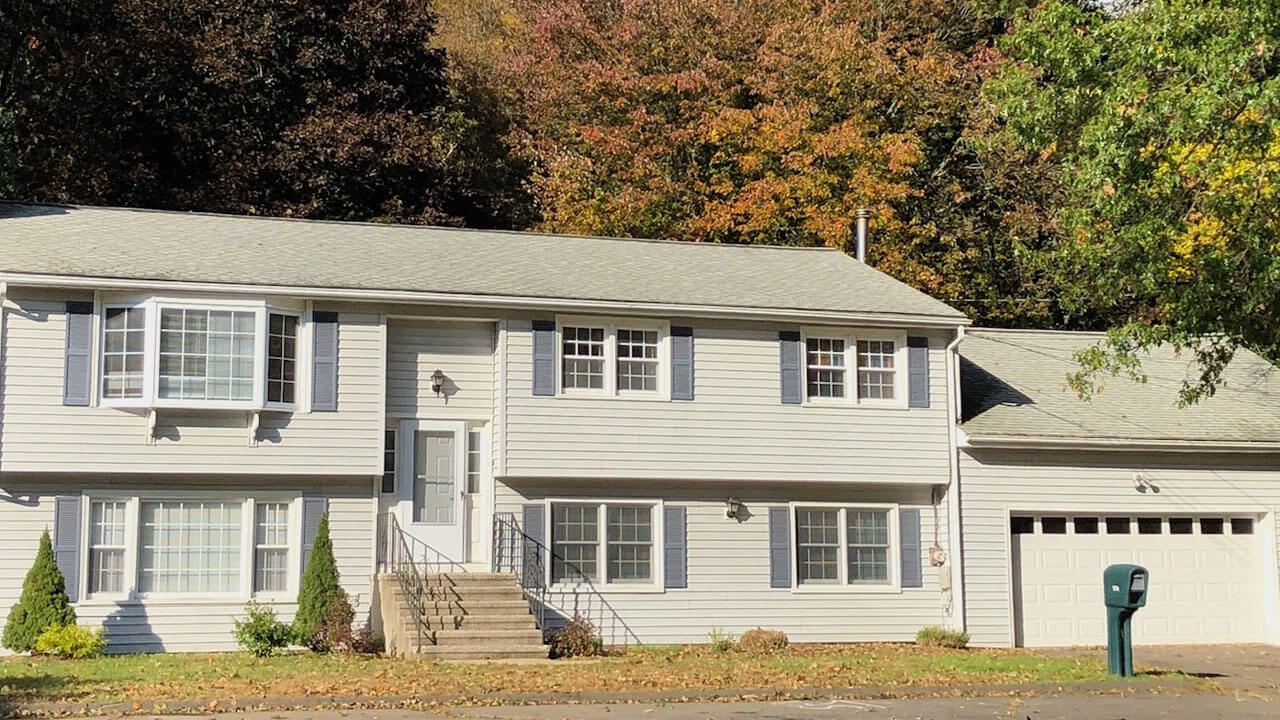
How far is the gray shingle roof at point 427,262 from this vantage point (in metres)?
20.3

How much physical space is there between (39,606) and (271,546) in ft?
9.94

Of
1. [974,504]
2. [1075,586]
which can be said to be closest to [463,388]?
[974,504]

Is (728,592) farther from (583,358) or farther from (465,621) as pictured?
(465,621)

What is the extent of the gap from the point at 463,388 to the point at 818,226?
45.0ft

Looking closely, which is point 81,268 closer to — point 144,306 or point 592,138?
point 144,306

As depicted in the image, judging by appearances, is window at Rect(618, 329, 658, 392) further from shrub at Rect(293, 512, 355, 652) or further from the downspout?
shrub at Rect(293, 512, 355, 652)

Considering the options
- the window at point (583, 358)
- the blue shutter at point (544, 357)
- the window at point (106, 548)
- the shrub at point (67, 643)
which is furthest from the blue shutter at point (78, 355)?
the window at point (583, 358)

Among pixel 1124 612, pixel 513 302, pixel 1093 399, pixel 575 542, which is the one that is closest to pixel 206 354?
pixel 513 302

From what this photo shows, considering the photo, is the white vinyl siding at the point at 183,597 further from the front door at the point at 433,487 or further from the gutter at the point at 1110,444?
the gutter at the point at 1110,444

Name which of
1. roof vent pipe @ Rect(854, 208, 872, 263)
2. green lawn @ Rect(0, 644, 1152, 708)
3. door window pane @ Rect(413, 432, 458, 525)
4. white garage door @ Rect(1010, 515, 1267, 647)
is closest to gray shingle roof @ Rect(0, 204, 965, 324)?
roof vent pipe @ Rect(854, 208, 872, 263)

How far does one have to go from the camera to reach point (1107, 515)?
23.2 meters

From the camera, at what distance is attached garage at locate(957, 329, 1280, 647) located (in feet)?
74.2

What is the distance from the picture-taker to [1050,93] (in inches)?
785

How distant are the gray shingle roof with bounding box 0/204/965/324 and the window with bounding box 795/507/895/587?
311 cm
